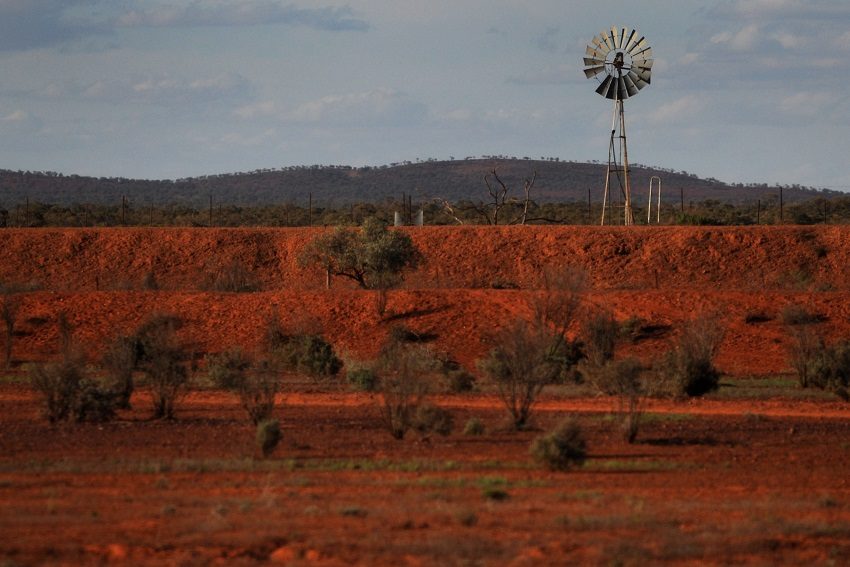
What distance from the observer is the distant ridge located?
147m

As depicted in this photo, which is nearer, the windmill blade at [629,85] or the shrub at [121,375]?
the shrub at [121,375]

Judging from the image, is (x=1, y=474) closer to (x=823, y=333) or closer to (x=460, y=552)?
(x=460, y=552)

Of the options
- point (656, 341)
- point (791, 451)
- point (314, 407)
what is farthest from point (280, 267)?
point (791, 451)

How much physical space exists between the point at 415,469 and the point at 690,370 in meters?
12.2

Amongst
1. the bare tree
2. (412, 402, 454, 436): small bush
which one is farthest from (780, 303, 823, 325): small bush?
the bare tree

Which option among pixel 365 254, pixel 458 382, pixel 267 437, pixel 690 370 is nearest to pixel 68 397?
pixel 267 437

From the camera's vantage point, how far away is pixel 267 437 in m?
17.7

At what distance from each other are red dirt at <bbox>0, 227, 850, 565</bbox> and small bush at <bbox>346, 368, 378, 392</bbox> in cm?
72

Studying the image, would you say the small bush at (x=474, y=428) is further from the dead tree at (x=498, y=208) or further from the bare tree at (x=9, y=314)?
the dead tree at (x=498, y=208)

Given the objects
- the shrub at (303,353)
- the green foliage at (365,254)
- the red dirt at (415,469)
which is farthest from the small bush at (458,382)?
the green foliage at (365,254)

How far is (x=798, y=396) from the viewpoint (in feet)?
90.8

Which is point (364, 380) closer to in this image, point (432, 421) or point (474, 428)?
point (474, 428)

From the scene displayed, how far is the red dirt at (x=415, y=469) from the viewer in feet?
39.7

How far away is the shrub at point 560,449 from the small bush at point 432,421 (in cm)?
287
